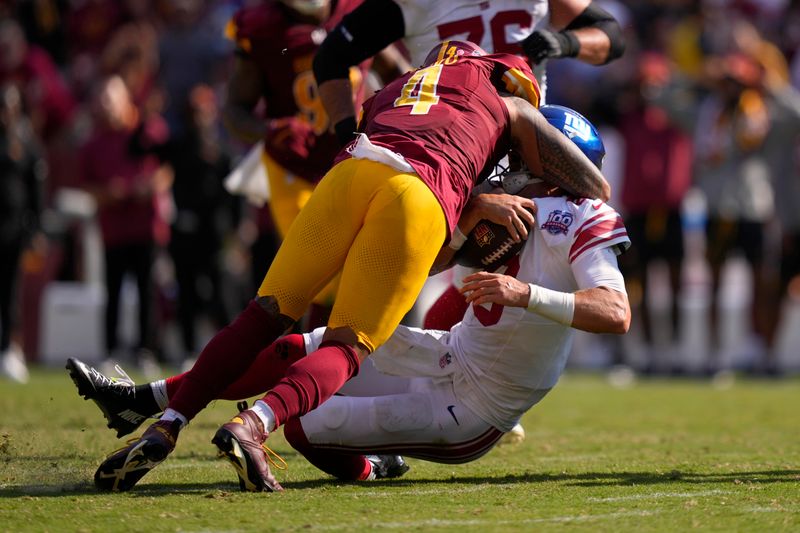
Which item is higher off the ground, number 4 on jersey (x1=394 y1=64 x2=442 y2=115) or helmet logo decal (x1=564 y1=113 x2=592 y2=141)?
number 4 on jersey (x1=394 y1=64 x2=442 y2=115)

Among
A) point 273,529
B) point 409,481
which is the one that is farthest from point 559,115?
point 273,529

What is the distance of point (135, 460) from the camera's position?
387cm

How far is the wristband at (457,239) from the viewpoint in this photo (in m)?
4.27

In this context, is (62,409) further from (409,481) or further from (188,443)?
(409,481)

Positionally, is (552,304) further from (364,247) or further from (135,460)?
(135,460)

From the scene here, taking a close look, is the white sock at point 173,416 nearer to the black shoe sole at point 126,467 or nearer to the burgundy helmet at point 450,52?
the black shoe sole at point 126,467

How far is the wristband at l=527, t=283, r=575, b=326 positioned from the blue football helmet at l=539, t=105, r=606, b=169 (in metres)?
0.73

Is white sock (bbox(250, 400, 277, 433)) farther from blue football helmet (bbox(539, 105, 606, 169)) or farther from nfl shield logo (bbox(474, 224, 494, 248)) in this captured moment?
blue football helmet (bbox(539, 105, 606, 169))

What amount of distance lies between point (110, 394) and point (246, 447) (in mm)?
835

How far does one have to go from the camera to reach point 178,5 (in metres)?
14.0

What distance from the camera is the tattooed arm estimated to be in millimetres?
4219

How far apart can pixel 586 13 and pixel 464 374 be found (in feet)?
7.16

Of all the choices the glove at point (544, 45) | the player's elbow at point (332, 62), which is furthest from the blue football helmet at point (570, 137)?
the player's elbow at point (332, 62)

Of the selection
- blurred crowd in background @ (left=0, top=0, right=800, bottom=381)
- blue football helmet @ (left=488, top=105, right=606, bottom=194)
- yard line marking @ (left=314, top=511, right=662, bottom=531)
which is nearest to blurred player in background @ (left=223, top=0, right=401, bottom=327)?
blue football helmet @ (left=488, top=105, right=606, bottom=194)
